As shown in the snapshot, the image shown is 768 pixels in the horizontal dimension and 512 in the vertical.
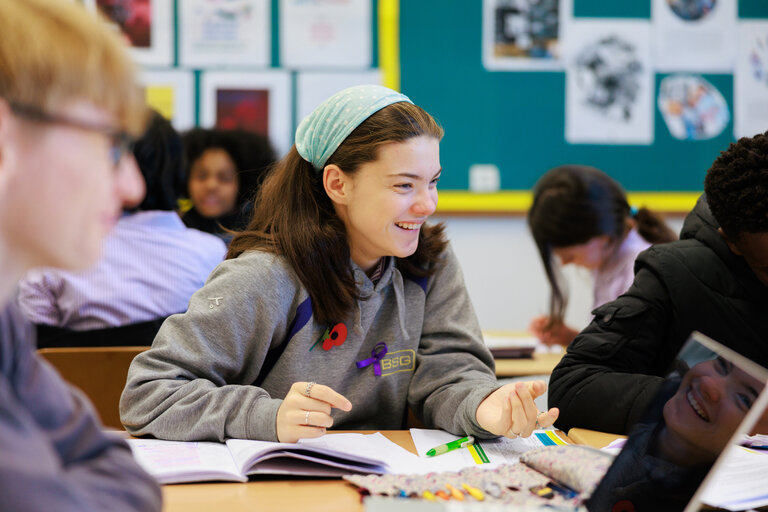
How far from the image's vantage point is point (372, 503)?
0.83m

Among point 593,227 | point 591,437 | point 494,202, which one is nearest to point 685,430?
point 591,437

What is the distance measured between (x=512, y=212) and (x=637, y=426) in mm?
2981

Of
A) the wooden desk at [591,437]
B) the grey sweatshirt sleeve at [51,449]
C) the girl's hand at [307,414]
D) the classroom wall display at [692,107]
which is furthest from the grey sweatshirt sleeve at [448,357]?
the classroom wall display at [692,107]

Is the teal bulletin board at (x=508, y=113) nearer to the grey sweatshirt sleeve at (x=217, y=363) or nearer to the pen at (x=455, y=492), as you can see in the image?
the grey sweatshirt sleeve at (x=217, y=363)

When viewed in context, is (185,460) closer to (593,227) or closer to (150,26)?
(593,227)

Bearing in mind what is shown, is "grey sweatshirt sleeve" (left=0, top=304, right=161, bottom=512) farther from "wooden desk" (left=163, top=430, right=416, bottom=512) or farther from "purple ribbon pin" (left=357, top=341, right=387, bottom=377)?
"purple ribbon pin" (left=357, top=341, right=387, bottom=377)

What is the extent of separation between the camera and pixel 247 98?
3.83m

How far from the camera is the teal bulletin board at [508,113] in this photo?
3.77 m

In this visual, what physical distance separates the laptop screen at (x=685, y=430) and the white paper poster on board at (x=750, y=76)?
346cm

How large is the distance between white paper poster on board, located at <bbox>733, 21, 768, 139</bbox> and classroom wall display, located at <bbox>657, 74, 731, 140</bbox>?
8 centimetres

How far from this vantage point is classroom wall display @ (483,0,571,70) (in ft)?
12.4

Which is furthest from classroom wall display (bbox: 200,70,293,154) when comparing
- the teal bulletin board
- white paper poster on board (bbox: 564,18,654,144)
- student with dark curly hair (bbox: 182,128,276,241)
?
white paper poster on board (bbox: 564,18,654,144)

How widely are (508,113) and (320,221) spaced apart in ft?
8.16

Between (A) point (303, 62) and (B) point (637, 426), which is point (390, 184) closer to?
(B) point (637, 426)
